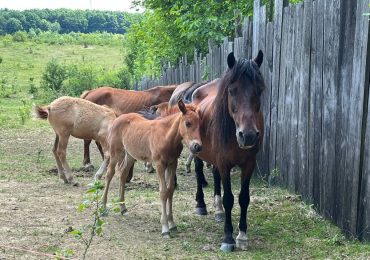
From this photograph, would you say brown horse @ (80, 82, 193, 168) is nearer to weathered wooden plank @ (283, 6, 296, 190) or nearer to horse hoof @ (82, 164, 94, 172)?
horse hoof @ (82, 164, 94, 172)

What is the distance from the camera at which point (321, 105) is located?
678 centimetres

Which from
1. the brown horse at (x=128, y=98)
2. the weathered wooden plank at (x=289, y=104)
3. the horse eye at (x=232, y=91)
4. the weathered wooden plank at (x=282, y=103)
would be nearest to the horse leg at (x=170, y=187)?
the horse eye at (x=232, y=91)

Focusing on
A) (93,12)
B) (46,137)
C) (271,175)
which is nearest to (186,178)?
(271,175)

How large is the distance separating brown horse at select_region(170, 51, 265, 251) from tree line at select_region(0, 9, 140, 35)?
6932 centimetres

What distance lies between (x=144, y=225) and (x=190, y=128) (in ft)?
5.00

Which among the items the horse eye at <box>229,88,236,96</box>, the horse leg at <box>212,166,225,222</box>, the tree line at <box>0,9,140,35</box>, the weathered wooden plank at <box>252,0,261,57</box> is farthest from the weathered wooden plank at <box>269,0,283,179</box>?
the tree line at <box>0,9,140,35</box>

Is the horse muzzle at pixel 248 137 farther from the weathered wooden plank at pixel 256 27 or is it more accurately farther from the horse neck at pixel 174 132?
the weathered wooden plank at pixel 256 27

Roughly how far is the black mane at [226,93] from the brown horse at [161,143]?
0.23 meters

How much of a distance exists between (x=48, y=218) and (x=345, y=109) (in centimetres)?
379

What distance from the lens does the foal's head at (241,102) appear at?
568 cm

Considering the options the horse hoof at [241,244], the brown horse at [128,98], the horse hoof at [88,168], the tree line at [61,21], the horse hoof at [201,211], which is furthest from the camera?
the tree line at [61,21]

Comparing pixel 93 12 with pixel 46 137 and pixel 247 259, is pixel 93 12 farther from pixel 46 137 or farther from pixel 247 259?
pixel 247 259

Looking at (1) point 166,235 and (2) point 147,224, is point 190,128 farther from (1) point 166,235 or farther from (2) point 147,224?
(2) point 147,224

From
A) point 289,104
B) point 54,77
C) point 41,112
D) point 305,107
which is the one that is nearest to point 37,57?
point 54,77
